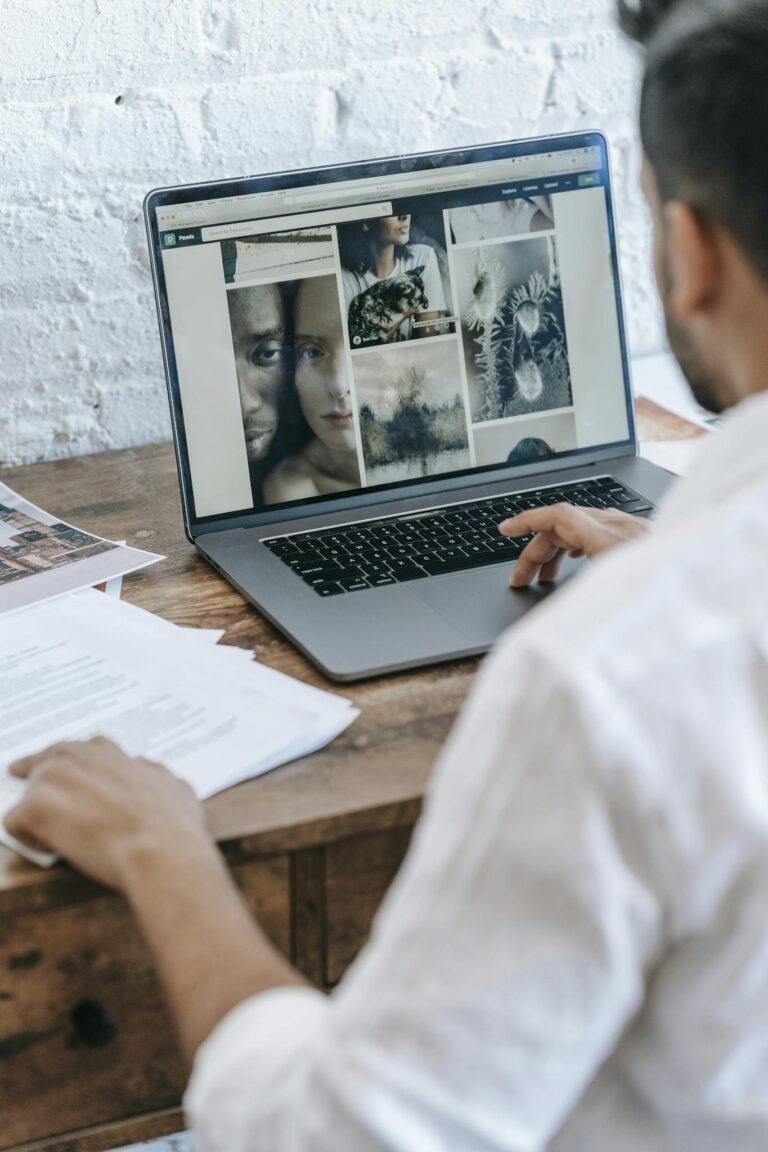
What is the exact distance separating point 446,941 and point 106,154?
1055 mm

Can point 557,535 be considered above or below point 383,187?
below

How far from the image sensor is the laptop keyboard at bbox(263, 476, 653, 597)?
1.09 meters

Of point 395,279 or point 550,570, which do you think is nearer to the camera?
point 550,570

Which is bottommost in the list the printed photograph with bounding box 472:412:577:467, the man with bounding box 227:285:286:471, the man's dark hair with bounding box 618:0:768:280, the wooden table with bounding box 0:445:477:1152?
the wooden table with bounding box 0:445:477:1152

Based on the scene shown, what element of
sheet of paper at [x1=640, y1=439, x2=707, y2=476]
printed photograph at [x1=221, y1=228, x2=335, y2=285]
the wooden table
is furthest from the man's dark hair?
sheet of paper at [x1=640, y1=439, x2=707, y2=476]

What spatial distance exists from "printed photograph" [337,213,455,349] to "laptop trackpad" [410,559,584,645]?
27 centimetres

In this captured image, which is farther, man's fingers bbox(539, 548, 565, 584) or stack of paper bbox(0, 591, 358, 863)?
man's fingers bbox(539, 548, 565, 584)

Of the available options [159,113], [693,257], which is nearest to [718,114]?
[693,257]

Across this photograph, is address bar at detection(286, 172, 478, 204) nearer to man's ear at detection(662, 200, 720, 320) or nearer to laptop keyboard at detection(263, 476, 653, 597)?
laptop keyboard at detection(263, 476, 653, 597)

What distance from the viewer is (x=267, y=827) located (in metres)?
0.78

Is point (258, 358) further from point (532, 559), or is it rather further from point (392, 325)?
point (532, 559)

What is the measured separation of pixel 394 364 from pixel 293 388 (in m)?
0.10

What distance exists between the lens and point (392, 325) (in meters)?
1.22

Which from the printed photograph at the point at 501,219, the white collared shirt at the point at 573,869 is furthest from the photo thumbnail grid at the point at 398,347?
the white collared shirt at the point at 573,869
